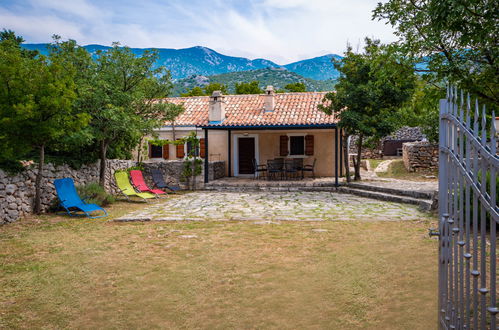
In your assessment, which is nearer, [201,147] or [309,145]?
[309,145]

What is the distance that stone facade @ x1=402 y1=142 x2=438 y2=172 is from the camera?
17.4 meters

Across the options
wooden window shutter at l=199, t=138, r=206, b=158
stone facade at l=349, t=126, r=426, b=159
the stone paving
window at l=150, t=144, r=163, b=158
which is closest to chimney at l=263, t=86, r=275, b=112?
wooden window shutter at l=199, t=138, r=206, b=158

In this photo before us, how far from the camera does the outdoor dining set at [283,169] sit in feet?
50.7

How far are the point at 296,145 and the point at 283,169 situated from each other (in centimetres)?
224

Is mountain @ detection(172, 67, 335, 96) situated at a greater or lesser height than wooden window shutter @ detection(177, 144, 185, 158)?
greater

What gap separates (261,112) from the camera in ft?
58.1

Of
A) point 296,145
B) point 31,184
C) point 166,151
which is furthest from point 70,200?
point 296,145

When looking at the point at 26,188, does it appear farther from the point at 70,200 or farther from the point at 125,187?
the point at 125,187

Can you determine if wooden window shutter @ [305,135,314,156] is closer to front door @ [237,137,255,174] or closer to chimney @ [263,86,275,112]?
chimney @ [263,86,275,112]

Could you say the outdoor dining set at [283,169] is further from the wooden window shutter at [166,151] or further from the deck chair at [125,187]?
the deck chair at [125,187]

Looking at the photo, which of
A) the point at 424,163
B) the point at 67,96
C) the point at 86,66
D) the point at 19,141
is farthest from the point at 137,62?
the point at 424,163

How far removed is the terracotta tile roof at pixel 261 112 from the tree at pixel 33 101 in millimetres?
7565

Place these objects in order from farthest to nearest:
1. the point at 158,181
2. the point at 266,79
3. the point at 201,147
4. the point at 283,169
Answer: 1. the point at 266,79
2. the point at 201,147
3. the point at 283,169
4. the point at 158,181

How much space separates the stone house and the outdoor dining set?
1.94 ft
